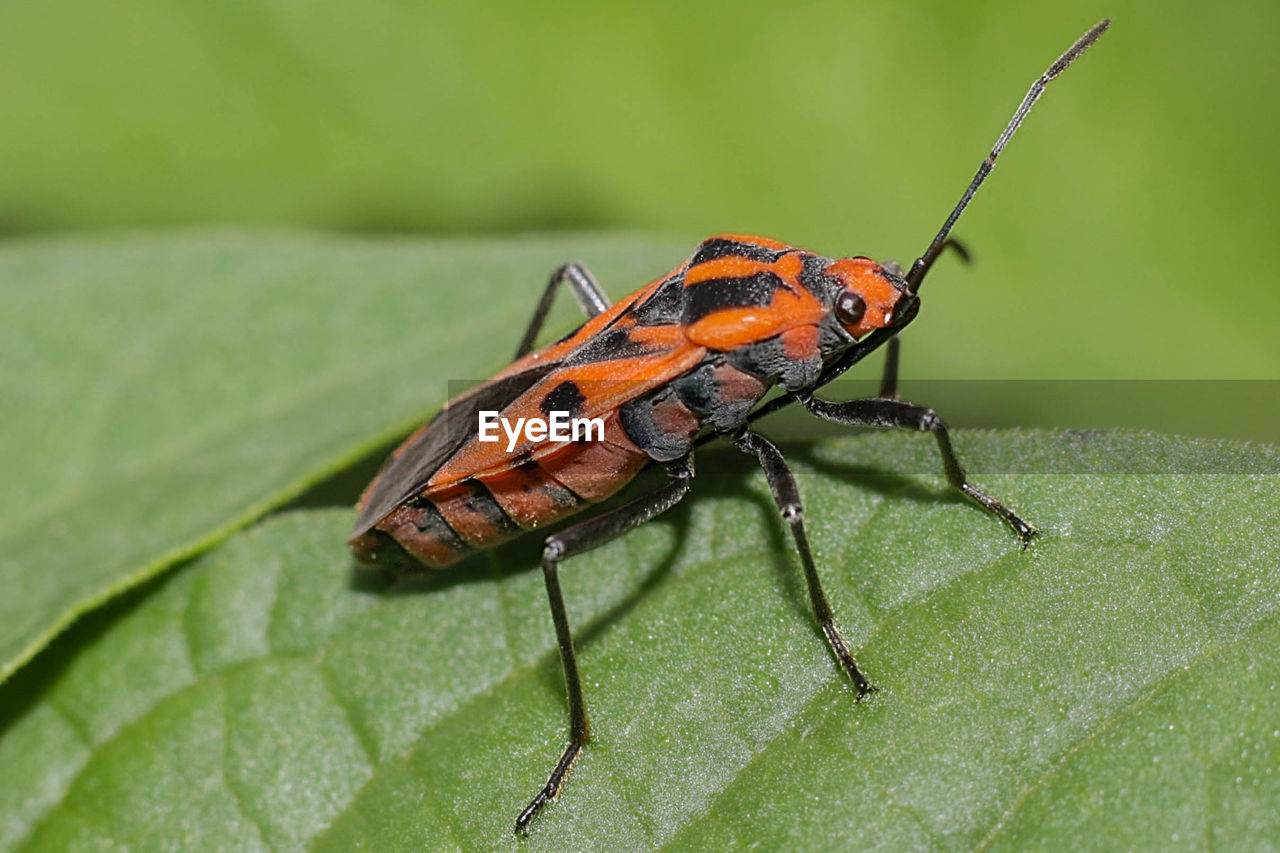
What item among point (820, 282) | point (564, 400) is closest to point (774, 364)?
point (820, 282)

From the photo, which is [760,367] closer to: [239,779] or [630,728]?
[630,728]

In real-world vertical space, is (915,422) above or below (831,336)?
below

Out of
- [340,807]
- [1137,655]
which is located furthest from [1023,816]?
[340,807]

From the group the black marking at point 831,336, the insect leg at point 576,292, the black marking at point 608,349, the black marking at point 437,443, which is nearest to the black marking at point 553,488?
the black marking at point 437,443

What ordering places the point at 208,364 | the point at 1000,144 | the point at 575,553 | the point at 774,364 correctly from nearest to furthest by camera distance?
the point at 575,553 → the point at 1000,144 → the point at 774,364 → the point at 208,364

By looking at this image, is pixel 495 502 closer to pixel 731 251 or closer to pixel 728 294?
pixel 728 294
